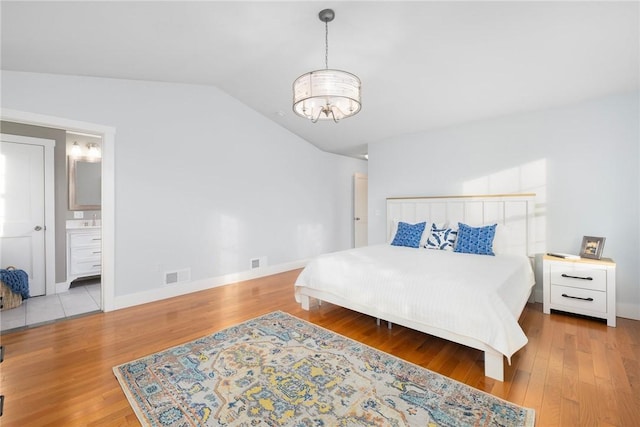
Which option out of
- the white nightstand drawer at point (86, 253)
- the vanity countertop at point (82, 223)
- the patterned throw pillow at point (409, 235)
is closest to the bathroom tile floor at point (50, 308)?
the white nightstand drawer at point (86, 253)

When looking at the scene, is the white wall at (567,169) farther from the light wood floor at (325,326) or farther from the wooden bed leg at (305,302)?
the wooden bed leg at (305,302)

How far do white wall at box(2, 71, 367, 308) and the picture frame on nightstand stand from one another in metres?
4.10

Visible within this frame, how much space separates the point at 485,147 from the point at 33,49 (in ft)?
16.7

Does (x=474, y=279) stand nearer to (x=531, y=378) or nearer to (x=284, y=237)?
(x=531, y=378)

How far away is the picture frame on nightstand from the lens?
2.97m

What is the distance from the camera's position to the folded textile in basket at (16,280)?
3229mm

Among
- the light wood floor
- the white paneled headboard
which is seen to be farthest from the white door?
the light wood floor

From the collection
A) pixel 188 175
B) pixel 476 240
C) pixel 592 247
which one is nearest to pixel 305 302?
pixel 476 240

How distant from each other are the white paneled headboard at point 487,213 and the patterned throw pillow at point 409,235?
0.45 meters

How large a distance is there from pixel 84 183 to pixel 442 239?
559 centimetres

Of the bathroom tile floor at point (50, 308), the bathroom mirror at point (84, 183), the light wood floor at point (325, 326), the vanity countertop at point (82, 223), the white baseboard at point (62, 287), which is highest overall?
the bathroom mirror at point (84, 183)

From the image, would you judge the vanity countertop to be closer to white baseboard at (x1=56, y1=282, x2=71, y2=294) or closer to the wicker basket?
white baseboard at (x1=56, y1=282, x2=71, y2=294)

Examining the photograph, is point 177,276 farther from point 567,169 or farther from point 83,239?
point 567,169

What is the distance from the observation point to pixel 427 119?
4152 mm
